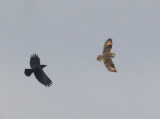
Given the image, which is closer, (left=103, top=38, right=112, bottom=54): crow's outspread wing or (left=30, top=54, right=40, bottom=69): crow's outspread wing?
(left=30, top=54, right=40, bottom=69): crow's outspread wing

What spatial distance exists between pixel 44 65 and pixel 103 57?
10.7m

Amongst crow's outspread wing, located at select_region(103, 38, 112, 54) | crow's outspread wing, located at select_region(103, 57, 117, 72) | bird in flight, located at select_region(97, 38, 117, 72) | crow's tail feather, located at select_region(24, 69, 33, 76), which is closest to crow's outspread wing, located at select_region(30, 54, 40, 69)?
crow's tail feather, located at select_region(24, 69, 33, 76)

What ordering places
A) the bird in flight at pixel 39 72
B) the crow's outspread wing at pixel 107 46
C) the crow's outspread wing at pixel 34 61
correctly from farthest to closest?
the crow's outspread wing at pixel 107 46, the crow's outspread wing at pixel 34 61, the bird in flight at pixel 39 72

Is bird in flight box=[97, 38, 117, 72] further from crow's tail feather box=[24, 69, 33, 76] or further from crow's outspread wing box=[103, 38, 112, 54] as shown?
crow's tail feather box=[24, 69, 33, 76]

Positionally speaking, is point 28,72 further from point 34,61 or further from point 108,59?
point 108,59

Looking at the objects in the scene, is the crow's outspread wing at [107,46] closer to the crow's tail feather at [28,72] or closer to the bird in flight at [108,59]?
the bird in flight at [108,59]

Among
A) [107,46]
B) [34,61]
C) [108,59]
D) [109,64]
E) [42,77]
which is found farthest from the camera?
[107,46]

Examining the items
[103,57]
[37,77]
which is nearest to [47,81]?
[37,77]

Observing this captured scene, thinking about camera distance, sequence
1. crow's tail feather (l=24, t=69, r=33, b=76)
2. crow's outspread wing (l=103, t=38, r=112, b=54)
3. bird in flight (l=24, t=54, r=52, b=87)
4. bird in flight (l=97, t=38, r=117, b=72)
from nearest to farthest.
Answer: crow's tail feather (l=24, t=69, r=33, b=76) → bird in flight (l=24, t=54, r=52, b=87) → bird in flight (l=97, t=38, r=117, b=72) → crow's outspread wing (l=103, t=38, r=112, b=54)

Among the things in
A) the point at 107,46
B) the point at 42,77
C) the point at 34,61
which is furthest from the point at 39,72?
the point at 107,46

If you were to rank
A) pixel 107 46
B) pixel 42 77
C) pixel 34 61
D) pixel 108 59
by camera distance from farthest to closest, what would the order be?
pixel 107 46 → pixel 108 59 → pixel 34 61 → pixel 42 77

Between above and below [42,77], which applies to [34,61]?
above

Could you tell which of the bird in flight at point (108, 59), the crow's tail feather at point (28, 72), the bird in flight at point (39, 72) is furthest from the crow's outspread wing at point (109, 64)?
the crow's tail feather at point (28, 72)

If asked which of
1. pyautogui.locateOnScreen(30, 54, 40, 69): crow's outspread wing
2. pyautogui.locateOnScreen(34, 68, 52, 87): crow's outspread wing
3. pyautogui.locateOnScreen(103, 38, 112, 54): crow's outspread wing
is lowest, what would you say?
pyautogui.locateOnScreen(34, 68, 52, 87): crow's outspread wing
